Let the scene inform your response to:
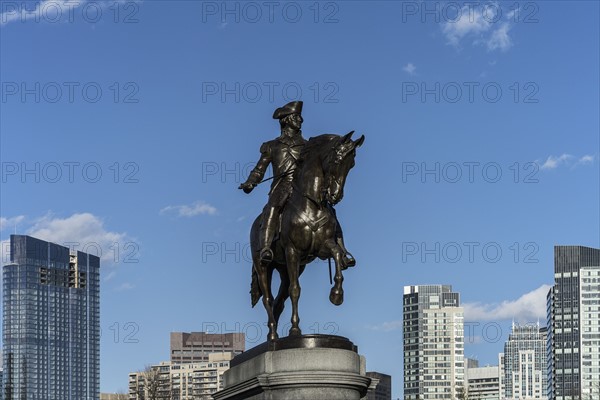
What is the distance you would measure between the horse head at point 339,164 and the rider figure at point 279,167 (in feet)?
2.77

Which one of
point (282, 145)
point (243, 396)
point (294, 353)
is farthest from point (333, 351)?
point (282, 145)

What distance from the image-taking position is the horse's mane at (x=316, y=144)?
91.3 feet

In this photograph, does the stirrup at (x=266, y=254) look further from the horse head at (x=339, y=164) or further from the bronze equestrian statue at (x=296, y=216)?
the horse head at (x=339, y=164)

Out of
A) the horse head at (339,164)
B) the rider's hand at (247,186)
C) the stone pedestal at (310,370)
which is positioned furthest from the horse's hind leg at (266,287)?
the horse head at (339,164)

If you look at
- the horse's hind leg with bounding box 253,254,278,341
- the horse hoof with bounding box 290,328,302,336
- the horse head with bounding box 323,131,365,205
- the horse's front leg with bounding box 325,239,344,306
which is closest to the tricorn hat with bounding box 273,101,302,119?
the horse head with bounding box 323,131,365,205

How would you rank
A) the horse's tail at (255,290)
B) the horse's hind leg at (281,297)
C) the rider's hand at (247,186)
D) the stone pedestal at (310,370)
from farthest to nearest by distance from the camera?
the horse's tail at (255,290), the horse's hind leg at (281,297), the rider's hand at (247,186), the stone pedestal at (310,370)

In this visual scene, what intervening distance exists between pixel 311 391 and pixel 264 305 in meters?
3.01

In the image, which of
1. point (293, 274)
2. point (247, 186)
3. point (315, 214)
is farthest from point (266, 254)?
point (247, 186)

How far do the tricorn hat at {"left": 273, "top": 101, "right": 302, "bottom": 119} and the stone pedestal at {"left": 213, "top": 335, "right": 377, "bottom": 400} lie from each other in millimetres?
4705

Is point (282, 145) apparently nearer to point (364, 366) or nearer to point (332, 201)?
point (332, 201)

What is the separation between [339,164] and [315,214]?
1.02m

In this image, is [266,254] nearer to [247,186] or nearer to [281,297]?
[281,297]

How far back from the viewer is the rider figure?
28188 millimetres

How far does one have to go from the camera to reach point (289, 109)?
2939 cm
